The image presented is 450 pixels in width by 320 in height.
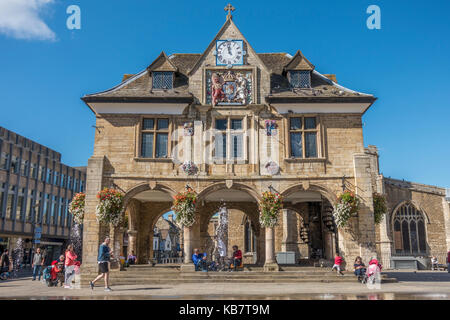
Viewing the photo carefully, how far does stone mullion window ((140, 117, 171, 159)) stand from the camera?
61.1 feet

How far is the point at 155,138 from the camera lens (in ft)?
61.3

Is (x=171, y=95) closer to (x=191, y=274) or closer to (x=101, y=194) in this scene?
(x=101, y=194)

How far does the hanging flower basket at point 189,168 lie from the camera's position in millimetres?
18250

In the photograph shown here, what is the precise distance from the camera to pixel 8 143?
126ft

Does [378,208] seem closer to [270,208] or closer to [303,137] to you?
[303,137]

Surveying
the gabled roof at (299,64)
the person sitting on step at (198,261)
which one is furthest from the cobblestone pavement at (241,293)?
the gabled roof at (299,64)

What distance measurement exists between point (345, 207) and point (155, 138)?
8.99m

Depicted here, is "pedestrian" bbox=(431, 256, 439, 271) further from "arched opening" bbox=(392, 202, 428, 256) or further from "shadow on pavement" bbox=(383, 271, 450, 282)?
"shadow on pavement" bbox=(383, 271, 450, 282)

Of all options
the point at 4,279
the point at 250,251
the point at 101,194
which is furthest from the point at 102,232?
the point at 250,251

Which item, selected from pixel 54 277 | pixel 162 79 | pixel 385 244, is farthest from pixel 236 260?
pixel 385 244

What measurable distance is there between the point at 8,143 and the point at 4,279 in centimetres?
2230

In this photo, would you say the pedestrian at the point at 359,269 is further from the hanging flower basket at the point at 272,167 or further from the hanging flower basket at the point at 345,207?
the hanging flower basket at the point at 272,167

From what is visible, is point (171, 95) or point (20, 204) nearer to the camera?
point (171, 95)

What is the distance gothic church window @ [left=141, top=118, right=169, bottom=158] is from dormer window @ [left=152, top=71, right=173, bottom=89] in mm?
1748
